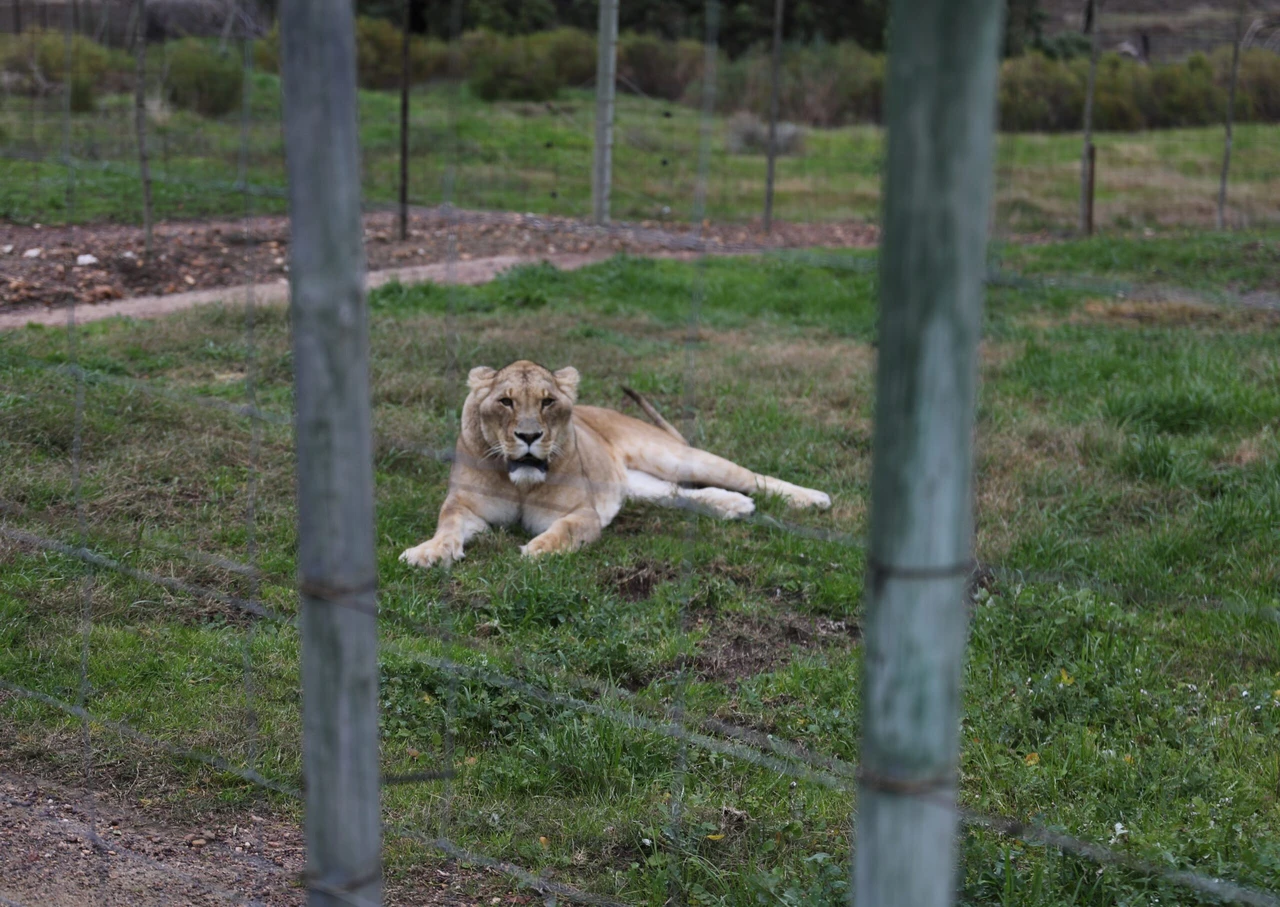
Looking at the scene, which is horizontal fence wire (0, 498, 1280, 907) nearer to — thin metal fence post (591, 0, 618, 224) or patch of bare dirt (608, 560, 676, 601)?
patch of bare dirt (608, 560, 676, 601)

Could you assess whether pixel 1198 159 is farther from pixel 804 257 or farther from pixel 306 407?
pixel 306 407

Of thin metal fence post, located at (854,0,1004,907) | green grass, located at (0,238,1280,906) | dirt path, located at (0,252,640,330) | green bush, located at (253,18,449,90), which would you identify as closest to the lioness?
green grass, located at (0,238,1280,906)

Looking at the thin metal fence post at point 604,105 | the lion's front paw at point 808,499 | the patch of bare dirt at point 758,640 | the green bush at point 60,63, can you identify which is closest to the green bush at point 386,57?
the green bush at point 60,63

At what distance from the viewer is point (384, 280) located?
33.7ft

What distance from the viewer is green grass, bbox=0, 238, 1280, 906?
3201 millimetres

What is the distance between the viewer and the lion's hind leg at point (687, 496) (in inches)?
223

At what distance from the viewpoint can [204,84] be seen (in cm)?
1869

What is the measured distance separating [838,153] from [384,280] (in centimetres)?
1113

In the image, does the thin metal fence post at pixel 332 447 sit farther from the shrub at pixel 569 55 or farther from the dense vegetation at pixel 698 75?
the shrub at pixel 569 55

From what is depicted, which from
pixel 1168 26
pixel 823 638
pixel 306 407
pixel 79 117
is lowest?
pixel 823 638

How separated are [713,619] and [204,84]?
16.6m

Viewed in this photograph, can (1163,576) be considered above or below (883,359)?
below

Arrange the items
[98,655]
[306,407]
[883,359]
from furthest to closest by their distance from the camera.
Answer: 1. [98,655]
2. [306,407]
3. [883,359]

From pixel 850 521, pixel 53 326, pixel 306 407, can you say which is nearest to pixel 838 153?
pixel 53 326
